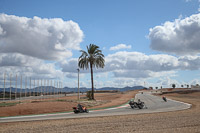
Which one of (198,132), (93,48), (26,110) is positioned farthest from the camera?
(93,48)

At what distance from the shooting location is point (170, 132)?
37.2ft

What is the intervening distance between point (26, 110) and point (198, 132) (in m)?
21.1

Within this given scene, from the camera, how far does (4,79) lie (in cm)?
4697

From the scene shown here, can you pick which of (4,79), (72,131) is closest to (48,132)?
(72,131)

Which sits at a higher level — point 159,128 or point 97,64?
point 97,64

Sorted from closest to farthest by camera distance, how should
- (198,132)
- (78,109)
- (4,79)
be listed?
1. (198,132)
2. (78,109)
3. (4,79)

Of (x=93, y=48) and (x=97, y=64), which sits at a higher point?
(x=93, y=48)

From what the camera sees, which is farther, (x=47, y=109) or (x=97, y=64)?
(x=97, y=64)

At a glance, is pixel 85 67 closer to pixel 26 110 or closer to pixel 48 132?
pixel 26 110

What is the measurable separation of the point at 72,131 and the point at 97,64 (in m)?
30.2

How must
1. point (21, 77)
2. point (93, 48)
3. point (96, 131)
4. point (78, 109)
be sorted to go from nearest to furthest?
1. point (96, 131)
2. point (78, 109)
3. point (93, 48)
4. point (21, 77)

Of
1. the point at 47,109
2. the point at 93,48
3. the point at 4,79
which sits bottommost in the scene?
the point at 47,109

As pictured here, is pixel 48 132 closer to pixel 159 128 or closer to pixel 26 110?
pixel 159 128

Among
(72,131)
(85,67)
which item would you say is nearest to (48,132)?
(72,131)
